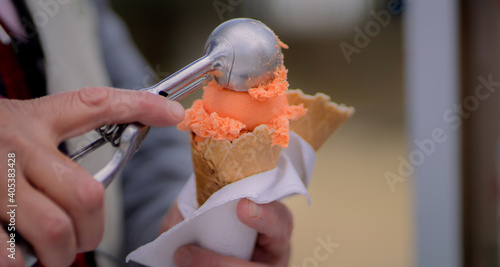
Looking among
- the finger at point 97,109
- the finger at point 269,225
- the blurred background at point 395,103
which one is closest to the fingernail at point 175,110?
the finger at point 97,109

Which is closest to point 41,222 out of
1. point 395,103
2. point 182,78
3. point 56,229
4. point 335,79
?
point 56,229

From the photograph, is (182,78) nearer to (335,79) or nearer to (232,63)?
(232,63)

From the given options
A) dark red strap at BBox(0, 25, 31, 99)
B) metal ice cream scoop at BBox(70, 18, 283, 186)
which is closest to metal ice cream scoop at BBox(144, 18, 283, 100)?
metal ice cream scoop at BBox(70, 18, 283, 186)

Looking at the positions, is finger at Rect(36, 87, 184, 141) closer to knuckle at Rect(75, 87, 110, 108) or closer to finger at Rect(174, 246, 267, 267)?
knuckle at Rect(75, 87, 110, 108)

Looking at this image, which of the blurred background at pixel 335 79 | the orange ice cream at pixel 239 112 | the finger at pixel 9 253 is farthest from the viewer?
the blurred background at pixel 335 79

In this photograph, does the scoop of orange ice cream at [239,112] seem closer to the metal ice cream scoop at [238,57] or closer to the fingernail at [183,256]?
the metal ice cream scoop at [238,57]
